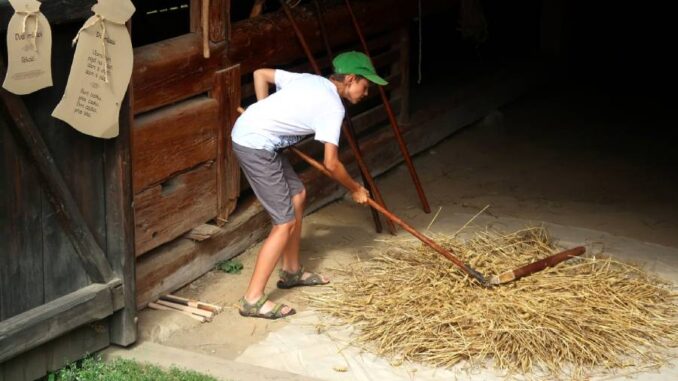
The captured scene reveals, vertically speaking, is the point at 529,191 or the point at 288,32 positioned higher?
the point at 288,32

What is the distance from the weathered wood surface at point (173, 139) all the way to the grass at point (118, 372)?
1.03m

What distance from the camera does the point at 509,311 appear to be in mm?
5707

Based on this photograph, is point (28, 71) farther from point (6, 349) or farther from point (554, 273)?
point (554, 273)

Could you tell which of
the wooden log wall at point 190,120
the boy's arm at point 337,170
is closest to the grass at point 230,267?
the wooden log wall at point 190,120

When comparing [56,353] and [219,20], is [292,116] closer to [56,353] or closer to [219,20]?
[219,20]

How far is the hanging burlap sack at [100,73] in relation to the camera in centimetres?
470

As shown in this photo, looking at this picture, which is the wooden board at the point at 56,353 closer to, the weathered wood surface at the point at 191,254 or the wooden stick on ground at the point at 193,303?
the weathered wood surface at the point at 191,254

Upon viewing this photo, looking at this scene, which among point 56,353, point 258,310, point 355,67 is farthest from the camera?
point 258,310

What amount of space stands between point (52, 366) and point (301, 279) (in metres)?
1.84

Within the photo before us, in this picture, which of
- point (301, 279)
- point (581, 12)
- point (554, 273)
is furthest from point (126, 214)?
point (581, 12)

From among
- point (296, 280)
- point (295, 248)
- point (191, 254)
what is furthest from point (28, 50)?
point (296, 280)

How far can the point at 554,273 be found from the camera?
6.28 metres

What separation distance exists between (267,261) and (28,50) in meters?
1.97

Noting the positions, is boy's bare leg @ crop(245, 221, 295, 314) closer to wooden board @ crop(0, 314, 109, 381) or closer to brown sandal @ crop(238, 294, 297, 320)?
brown sandal @ crop(238, 294, 297, 320)
